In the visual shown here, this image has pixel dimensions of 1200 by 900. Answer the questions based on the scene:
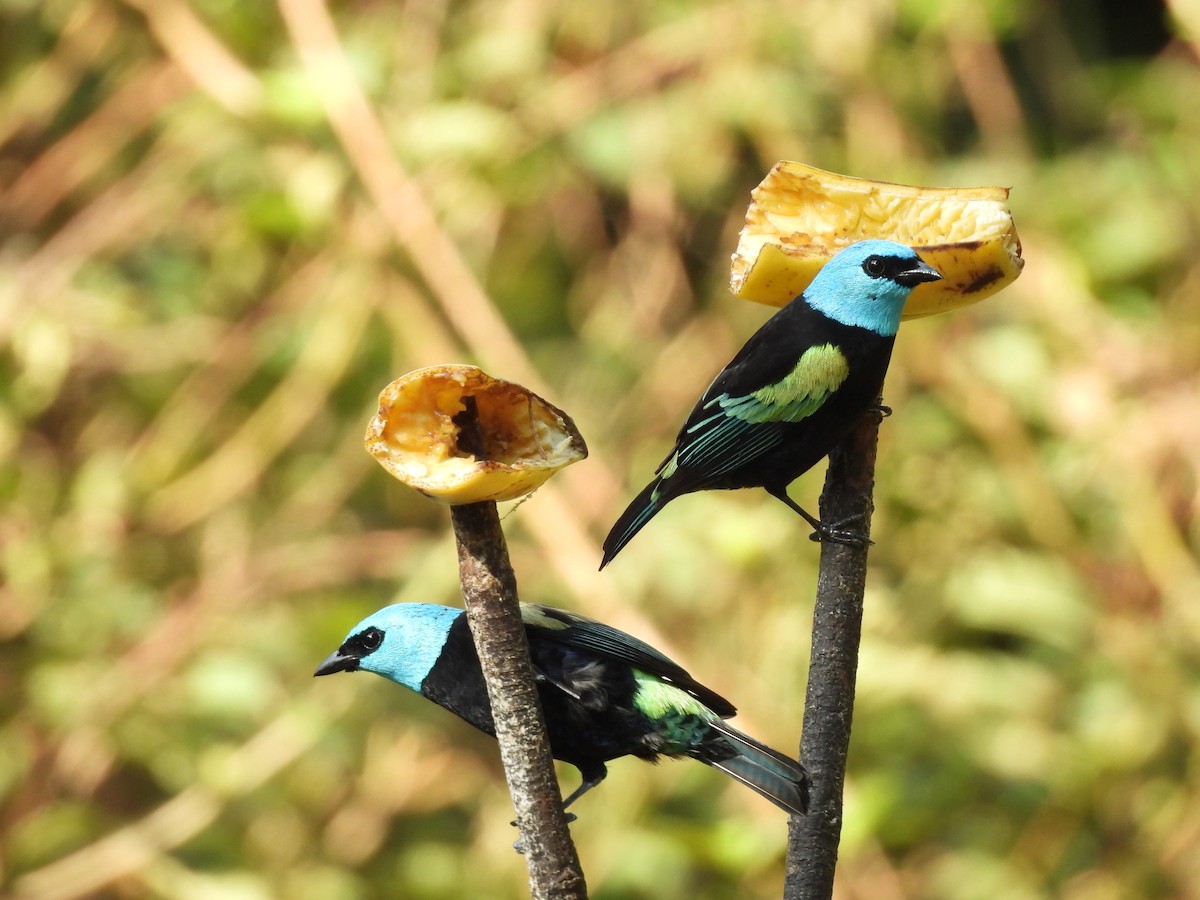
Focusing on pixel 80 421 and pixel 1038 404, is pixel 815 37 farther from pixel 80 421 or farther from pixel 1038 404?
pixel 80 421

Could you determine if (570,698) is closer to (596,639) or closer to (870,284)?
(596,639)

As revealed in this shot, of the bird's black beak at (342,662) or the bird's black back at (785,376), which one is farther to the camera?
the bird's black beak at (342,662)

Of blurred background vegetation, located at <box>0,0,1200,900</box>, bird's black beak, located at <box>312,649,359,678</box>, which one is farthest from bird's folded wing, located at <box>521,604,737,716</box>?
blurred background vegetation, located at <box>0,0,1200,900</box>

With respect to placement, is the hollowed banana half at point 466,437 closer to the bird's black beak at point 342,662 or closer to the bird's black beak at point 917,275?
the bird's black beak at point 917,275

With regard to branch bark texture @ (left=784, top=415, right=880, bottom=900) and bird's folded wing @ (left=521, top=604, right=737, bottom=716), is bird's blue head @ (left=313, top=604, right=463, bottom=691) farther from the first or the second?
branch bark texture @ (left=784, top=415, right=880, bottom=900)

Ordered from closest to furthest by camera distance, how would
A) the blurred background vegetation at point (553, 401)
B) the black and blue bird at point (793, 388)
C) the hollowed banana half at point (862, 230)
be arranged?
the hollowed banana half at point (862, 230) < the black and blue bird at point (793, 388) < the blurred background vegetation at point (553, 401)

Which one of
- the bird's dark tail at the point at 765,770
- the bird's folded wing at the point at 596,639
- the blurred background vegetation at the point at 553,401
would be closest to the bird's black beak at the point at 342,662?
the bird's folded wing at the point at 596,639
